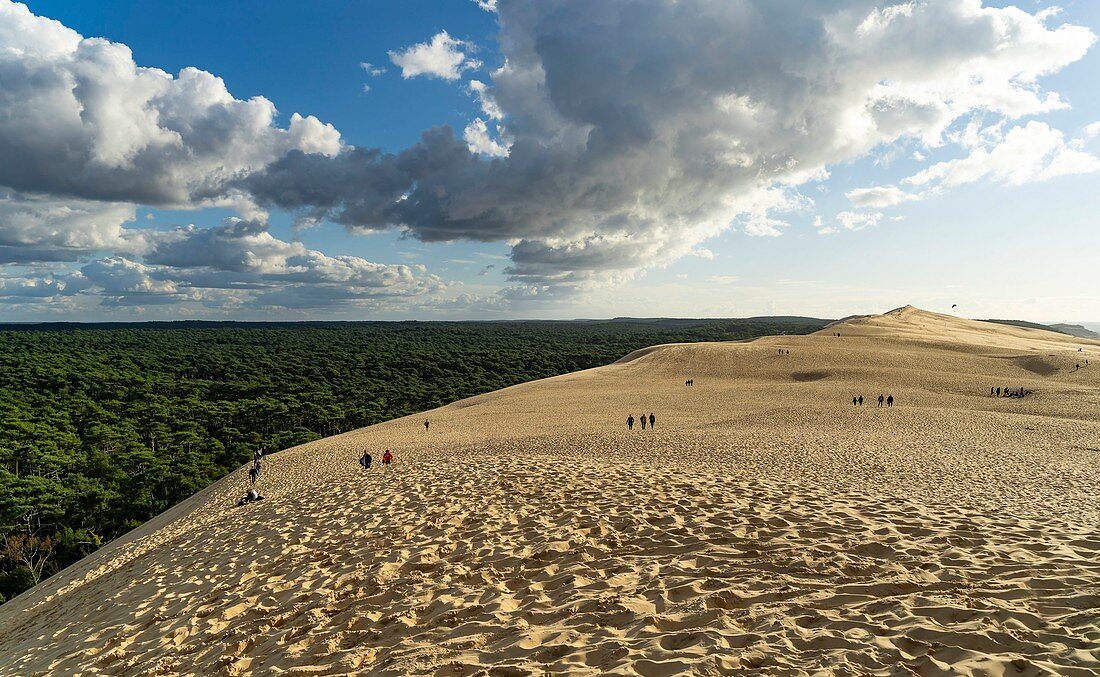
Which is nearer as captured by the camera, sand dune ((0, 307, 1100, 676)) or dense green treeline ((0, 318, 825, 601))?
sand dune ((0, 307, 1100, 676))

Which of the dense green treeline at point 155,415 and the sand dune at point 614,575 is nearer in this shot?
the sand dune at point 614,575

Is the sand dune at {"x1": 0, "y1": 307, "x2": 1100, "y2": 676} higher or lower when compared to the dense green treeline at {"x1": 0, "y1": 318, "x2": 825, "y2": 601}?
higher

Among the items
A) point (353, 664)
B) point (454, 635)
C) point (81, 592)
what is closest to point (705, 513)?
point (454, 635)

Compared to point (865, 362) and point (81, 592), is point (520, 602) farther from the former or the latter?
point (865, 362)

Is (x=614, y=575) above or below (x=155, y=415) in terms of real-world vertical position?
above

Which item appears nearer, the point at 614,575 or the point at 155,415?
the point at 614,575
